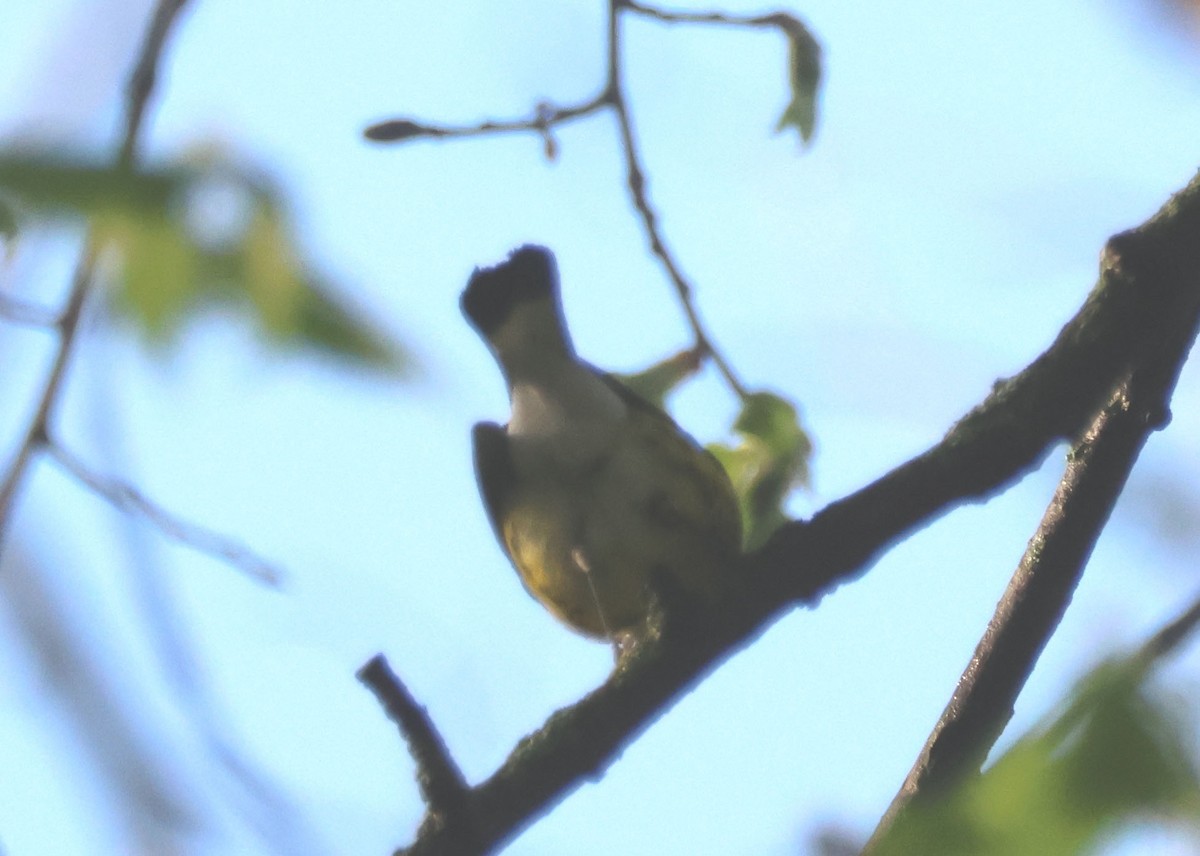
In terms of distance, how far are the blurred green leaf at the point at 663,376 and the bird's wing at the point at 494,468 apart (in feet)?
1.11

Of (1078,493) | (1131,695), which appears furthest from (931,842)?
(1078,493)

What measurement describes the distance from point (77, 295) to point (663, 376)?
1.75m

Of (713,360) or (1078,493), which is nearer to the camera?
(1078,493)

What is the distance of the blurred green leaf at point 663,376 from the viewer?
322 centimetres

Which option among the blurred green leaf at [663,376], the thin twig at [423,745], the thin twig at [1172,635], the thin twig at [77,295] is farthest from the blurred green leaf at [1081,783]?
the blurred green leaf at [663,376]

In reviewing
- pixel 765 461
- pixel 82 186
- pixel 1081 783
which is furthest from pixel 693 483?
pixel 1081 783

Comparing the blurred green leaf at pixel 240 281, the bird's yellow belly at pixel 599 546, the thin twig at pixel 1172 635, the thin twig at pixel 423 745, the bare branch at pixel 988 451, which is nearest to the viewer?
the thin twig at pixel 1172 635

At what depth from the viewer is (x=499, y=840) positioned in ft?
6.86

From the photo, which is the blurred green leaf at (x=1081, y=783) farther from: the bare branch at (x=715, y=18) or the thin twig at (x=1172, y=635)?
the bare branch at (x=715, y=18)

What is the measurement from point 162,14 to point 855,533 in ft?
4.48

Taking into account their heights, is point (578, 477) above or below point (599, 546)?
above

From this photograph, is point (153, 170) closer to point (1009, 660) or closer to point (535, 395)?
point (1009, 660)

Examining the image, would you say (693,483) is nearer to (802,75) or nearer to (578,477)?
(578,477)

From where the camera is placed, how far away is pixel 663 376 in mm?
3254
